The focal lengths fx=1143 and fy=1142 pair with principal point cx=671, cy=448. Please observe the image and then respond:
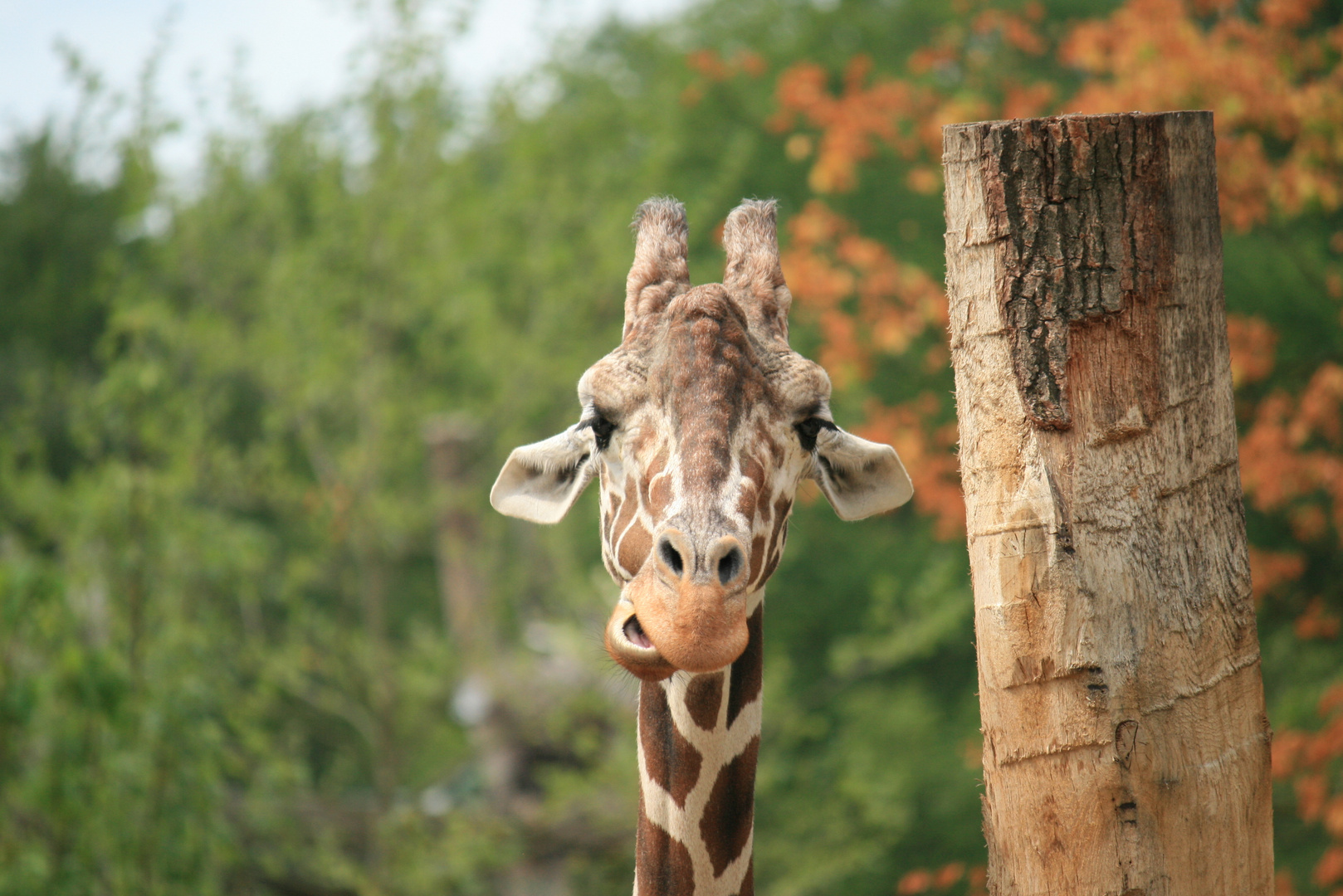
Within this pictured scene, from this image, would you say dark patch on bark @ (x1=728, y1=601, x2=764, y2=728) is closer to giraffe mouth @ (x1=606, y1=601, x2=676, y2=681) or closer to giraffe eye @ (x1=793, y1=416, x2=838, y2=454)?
giraffe eye @ (x1=793, y1=416, x2=838, y2=454)

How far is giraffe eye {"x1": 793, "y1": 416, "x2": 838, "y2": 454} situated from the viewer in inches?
100

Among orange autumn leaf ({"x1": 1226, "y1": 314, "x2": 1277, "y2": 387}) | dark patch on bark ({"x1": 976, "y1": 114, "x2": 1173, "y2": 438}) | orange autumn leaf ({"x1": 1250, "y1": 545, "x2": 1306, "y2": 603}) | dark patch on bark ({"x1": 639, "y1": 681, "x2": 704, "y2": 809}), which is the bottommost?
dark patch on bark ({"x1": 639, "y1": 681, "x2": 704, "y2": 809})

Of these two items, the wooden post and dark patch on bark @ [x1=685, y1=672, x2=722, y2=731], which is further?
dark patch on bark @ [x1=685, y1=672, x2=722, y2=731]

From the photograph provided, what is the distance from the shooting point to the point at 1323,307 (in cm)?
930

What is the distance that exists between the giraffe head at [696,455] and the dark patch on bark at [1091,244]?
60cm

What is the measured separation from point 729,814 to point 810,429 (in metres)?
0.90

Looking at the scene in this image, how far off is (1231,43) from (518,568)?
769 centimetres

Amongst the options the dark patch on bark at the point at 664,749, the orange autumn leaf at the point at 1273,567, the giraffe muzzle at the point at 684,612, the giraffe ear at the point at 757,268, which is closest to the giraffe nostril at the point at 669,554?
the giraffe muzzle at the point at 684,612

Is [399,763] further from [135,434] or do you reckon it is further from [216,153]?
[216,153]

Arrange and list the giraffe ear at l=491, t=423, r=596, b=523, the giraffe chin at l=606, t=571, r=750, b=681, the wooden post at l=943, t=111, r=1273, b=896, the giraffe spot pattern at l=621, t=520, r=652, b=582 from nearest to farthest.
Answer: the wooden post at l=943, t=111, r=1273, b=896
the giraffe chin at l=606, t=571, r=750, b=681
the giraffe spot pattern at l=621, t=520, r=652, b=582
the giraffe ear at l=491, t=423, r=596, b=523

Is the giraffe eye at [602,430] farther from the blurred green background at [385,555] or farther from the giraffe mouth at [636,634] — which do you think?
the blurred green background at [385,555]

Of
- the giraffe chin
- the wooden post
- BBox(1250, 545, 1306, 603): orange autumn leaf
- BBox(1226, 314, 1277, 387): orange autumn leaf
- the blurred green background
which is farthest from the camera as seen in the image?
BBox(1250, 545, 1306, 603): orange autumn leaf

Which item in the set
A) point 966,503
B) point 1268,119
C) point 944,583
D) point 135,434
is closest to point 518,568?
point 944,583

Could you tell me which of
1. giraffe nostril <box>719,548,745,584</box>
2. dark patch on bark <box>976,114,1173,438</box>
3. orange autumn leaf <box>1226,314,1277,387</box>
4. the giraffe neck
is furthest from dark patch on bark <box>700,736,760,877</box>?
orange autumn leaf <box>1226,314,1277,387</box>
